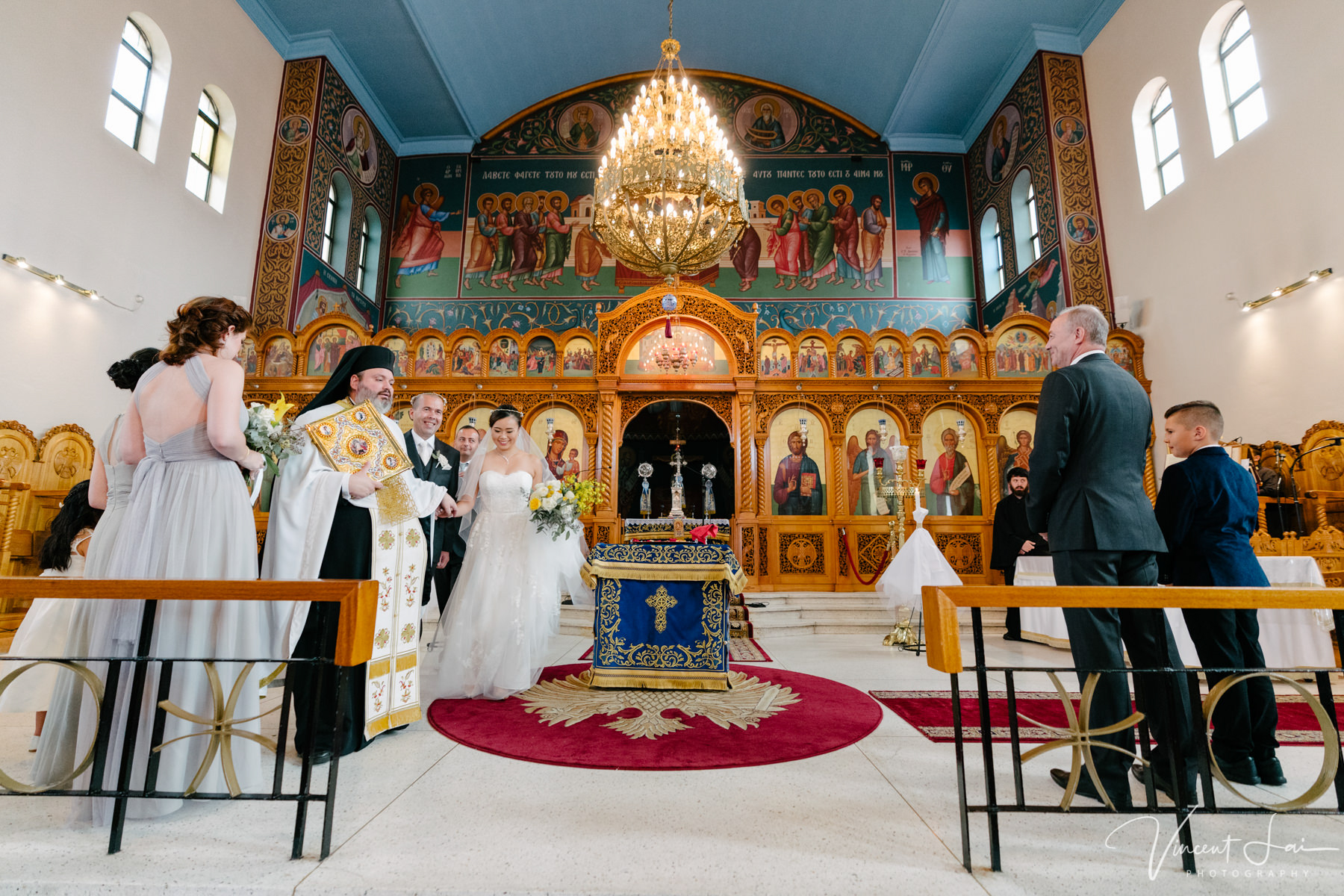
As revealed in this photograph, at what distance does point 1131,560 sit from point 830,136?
13712 mm

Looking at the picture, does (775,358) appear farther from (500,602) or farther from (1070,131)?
(500,602)

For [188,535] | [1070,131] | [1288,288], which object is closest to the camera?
[188,535]

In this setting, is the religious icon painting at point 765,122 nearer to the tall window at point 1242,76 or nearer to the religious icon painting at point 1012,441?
the tall window at point 1242,76

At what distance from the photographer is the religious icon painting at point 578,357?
386 inches

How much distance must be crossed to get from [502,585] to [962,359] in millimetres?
7822

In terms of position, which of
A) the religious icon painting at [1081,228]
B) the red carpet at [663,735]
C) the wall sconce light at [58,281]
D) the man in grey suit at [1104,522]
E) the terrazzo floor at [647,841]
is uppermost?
the religious icon painting at [1081,228]

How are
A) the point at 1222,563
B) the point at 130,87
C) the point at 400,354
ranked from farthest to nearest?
the point at 400,354 < the point at 130,87 < the point at 1222,563

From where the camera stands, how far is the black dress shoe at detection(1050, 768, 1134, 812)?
87.1 inches

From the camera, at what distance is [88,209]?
743 cm

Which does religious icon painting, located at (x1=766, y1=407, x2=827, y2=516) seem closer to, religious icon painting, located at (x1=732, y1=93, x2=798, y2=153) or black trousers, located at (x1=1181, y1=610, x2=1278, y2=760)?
black trousers, located at (x1=1181, y1=610, x2=1278, y2=760)

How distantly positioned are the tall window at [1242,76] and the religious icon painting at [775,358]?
Result: 578 cm

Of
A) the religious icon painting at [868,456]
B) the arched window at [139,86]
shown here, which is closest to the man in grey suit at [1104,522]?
the religious icon painting at [868,456]

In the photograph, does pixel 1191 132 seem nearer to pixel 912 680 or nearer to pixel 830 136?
pixel 830 136

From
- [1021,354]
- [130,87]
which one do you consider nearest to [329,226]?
[130,87]
